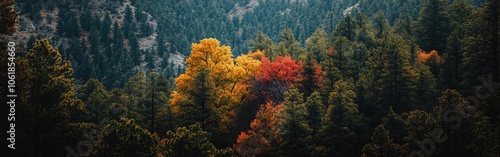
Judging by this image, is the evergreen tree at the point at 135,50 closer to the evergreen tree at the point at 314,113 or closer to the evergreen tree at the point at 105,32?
the evergreen tree at the point at 105,32

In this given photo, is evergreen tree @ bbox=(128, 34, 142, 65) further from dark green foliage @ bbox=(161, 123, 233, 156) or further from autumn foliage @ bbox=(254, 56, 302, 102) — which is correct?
dark green foliage @ bbox=(161, 123, 233, 156)

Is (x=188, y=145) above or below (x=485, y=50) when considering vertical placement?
below

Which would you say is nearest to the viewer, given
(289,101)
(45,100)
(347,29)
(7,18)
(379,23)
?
(7,18)

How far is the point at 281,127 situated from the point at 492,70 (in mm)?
23791

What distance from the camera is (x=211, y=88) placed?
42875 millimetres

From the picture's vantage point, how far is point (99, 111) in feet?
175

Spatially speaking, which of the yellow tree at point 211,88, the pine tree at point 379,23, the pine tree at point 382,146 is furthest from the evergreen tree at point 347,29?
the pine tree at point 382,146

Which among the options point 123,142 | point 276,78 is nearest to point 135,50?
point 276,78

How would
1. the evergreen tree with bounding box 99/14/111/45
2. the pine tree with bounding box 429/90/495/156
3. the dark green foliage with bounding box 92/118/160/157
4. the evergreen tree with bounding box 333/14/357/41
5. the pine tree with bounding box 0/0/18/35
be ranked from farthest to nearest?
the evergreen tree with bounding box 99/14/111/45 → the evergreen tree with bounding box 333/14/357/41 → the pine tree with bounding box 429/90/495/156 → the dark green foliage with bounding box 92/118/160/157 → the pine tree with bounding box 0/0/18/35

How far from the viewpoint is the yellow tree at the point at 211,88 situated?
42.7 meters

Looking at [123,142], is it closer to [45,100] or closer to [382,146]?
[45,100]

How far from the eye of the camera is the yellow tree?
42688 millimetres

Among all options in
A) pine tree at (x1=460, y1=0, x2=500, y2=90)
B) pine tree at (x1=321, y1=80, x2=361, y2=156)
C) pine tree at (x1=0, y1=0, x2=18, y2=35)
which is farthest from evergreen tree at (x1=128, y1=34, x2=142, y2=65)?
pine tree at (x1=0, y1=0, x2=18, y2=35)

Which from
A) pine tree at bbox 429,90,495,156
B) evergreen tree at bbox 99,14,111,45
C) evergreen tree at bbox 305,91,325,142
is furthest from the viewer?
evergreen tree at bbox 99,14,111,45
